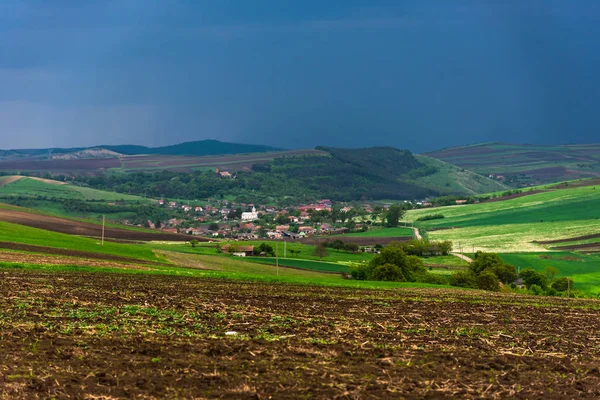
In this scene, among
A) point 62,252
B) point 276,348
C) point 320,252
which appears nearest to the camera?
point 276,348

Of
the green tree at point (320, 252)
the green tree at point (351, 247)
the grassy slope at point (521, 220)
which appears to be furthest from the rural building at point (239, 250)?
the grassy slope at point (521, 220)

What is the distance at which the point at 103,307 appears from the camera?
26391 millimetres

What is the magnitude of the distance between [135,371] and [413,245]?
100.0m

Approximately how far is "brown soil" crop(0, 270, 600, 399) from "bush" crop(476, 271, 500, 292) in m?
36.6

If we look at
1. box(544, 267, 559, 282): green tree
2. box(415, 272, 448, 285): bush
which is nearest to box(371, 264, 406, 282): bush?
box(415, 272, 448, 285): bush

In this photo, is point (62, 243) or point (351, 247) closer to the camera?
point (62, 243)

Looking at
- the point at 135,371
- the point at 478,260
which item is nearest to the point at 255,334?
the point at 135,371

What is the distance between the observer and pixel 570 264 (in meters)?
99.6

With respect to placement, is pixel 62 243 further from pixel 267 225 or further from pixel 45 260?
pixel 267 225

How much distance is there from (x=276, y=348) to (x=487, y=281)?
174 ft

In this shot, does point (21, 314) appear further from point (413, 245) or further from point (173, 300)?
point (413, 245)

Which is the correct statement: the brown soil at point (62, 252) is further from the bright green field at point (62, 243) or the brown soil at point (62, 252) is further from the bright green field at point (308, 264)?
the bright green field at point (308, 264)

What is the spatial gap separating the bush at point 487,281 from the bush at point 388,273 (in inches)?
259

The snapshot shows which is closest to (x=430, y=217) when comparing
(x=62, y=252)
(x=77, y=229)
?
(x=77, y=229)
